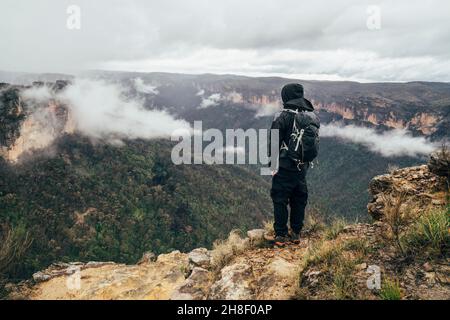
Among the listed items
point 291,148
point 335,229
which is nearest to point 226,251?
point 335,229

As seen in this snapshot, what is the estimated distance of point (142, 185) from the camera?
7994 centimetres

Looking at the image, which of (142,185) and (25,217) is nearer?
(25,217)

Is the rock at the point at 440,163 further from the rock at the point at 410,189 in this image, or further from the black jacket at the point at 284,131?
the black jacket at the point at 284,131

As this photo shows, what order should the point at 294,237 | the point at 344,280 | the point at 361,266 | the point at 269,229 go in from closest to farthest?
the point at 344,280, the point at 361,266, the point at 294,237, the point at 269,229

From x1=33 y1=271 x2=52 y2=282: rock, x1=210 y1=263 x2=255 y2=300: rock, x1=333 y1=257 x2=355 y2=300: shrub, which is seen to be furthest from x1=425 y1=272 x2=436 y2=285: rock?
x1=33 y1=271 x2=52 y2=282: rock

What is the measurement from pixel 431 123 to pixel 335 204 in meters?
53.8

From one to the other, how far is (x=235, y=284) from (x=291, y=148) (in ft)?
7.97

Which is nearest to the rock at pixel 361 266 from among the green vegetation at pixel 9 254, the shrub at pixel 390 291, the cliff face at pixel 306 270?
the cliff face at pixel 306 270

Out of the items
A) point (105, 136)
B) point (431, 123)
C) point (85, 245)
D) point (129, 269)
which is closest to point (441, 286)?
point (129, 269)

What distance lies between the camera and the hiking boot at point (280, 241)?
5805mm

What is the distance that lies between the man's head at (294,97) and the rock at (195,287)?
314cm

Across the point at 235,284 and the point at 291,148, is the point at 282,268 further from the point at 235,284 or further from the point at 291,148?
the point at 291,148

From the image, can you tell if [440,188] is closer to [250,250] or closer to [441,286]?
[441,286]

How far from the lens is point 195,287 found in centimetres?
484
